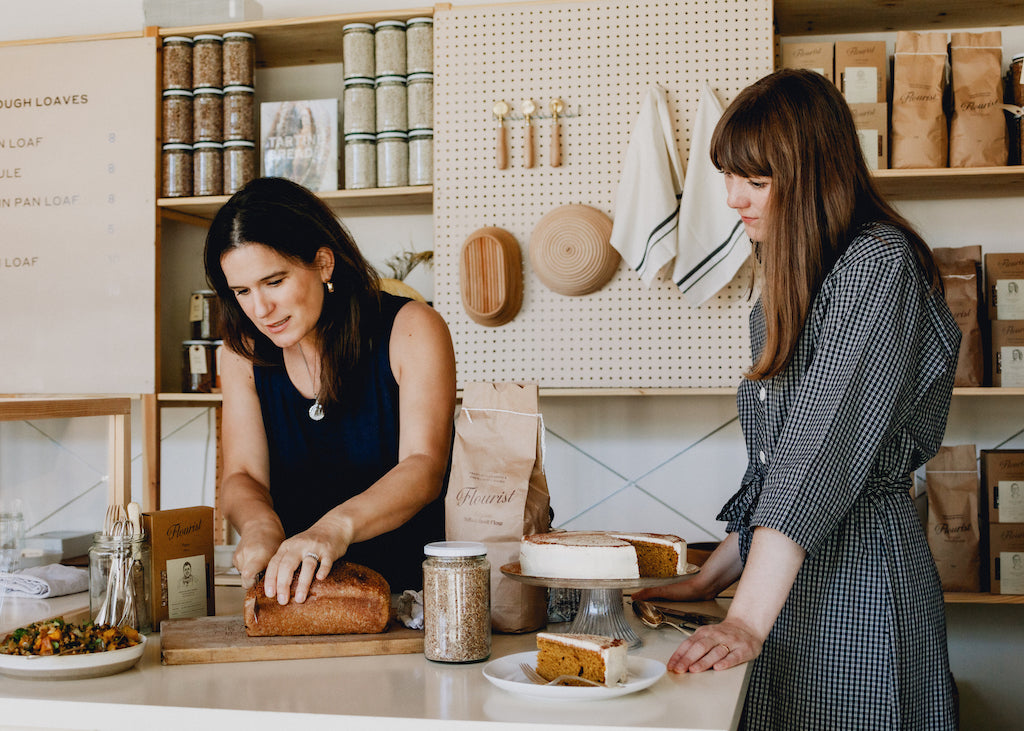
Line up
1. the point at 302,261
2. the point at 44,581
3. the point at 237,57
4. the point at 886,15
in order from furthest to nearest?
the point at 237,57 → the point at 886,15 → the point at 302,261 → the point at 44,581

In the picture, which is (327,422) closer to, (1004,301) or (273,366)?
(273,366)

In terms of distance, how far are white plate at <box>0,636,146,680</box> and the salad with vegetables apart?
0.02 metres

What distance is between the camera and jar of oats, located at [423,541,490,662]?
1.12 m

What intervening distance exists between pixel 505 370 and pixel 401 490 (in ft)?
4.34

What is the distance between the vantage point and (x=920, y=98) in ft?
8.52

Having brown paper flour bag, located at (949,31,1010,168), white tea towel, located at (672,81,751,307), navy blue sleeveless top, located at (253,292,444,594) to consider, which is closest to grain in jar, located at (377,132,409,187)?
white tea towel, located at (672,81,751,307)

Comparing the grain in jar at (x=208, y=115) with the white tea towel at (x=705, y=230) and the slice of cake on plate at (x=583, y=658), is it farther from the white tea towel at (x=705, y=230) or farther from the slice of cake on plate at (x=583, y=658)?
the slice of cake on plate at (x=583, y=658)

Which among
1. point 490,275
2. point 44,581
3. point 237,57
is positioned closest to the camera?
point 44,581

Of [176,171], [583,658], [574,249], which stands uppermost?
[176,171]

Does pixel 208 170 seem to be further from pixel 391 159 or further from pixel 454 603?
pixel 454 603

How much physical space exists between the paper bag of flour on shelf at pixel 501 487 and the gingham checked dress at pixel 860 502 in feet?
0.96

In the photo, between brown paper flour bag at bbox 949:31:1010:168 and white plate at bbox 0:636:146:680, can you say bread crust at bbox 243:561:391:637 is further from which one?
brown paper flour bag at bbox 949:31:1010:168

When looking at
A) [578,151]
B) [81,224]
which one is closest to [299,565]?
[578,151]

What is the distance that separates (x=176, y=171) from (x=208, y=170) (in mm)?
96
